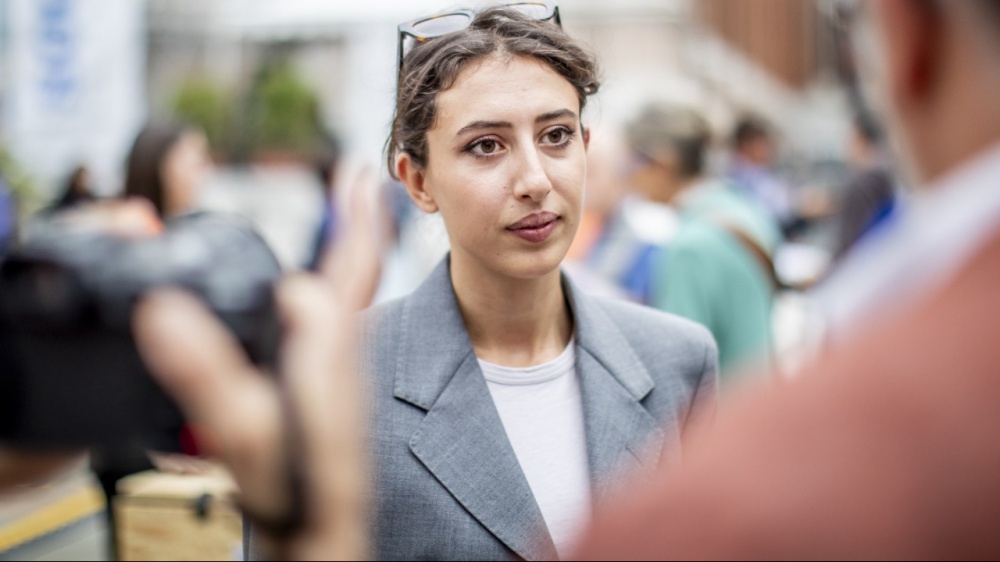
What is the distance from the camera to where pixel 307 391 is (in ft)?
2.21

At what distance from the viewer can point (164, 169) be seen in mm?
4516

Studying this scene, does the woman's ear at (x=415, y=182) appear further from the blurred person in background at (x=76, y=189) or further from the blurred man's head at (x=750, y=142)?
the blurred man's head at (x=750, y=142)

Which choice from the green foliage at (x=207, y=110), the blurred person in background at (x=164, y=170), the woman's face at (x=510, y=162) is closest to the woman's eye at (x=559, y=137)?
the woman's face at (x=510, y=162)

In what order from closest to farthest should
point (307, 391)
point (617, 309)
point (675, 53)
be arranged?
1. point (307, 391)
2. point (617, 309)
3. point (675, 53)

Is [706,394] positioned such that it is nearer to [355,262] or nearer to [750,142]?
[355,262]

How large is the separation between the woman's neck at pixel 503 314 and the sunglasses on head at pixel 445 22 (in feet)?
1.55

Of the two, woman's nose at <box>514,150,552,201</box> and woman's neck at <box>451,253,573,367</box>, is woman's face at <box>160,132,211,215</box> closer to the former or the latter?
woman's neck at <box>451,253,573,367</box>

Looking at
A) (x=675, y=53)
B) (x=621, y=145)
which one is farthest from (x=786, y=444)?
(x=675, y=53)

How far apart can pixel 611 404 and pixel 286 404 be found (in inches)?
57.5

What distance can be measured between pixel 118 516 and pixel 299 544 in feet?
6.97

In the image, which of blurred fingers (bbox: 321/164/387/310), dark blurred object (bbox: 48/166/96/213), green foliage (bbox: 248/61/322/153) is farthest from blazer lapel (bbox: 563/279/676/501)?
green foliage (bbox: 248/61/322/153)

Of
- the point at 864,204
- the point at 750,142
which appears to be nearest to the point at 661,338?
the point at 864,204

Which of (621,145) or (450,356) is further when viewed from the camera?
(621,145)

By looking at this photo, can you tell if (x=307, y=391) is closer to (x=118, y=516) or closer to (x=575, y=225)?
(x=575, y=225)
